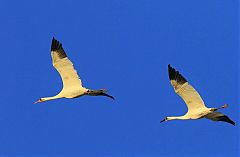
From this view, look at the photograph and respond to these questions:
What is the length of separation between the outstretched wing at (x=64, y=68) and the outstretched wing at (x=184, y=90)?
15.8 ft

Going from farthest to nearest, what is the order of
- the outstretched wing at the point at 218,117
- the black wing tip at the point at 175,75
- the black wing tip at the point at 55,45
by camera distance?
the black wing tip at the point at 55,45 → the outstretched wing at the point at 218,117 → the black wing tip at the point at 175,75

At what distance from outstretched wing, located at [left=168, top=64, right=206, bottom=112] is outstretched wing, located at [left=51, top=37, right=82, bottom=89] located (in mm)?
4825

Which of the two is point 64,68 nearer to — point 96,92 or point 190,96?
point 96,92

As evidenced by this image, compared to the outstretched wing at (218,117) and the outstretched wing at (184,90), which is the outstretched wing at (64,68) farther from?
the outstretched wing at (218,117)

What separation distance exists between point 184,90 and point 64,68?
6320 mm

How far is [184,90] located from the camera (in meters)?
37.8

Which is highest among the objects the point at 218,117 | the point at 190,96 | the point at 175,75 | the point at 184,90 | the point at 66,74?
the point at 66,74

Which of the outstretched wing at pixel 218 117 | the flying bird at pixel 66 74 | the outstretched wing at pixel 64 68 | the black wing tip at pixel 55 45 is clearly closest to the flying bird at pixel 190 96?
the outstretched wing at pixel 218 117

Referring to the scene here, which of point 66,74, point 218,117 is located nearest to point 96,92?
point 66,74

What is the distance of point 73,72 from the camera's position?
1553 inches

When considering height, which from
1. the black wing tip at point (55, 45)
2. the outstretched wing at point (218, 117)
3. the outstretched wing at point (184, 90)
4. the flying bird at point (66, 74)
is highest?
the black wing tip at point (55, 45)

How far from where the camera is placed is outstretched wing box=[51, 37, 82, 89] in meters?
39.4

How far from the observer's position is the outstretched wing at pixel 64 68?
39406 mm

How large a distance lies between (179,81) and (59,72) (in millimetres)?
6319
